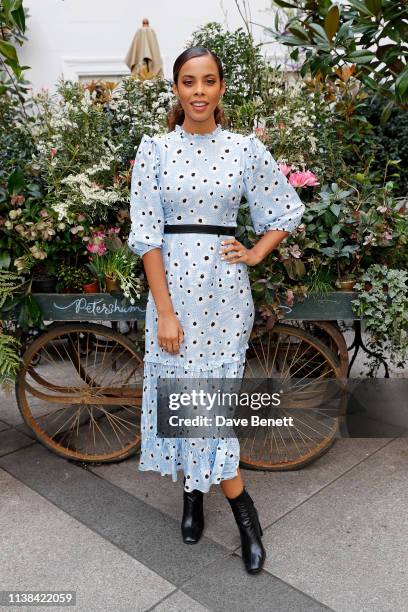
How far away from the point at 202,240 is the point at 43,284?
3.43 ft

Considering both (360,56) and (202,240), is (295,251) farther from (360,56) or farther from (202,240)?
(360,56)

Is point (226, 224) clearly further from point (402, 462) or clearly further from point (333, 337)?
point (402, 462)

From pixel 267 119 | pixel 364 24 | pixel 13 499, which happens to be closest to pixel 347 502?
pixel 13 499

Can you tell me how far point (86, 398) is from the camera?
2.99m

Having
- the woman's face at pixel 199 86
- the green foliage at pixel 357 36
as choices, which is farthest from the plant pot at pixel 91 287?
the green foliage at pixel 357 36

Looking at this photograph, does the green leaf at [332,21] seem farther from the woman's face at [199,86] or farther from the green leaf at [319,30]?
the woman's face at [199,86]

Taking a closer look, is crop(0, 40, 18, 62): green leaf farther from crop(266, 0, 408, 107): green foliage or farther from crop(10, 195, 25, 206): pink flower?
crop(266, 0, 408, 107): green foliage

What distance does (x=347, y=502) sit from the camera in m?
2.75

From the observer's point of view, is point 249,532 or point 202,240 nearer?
point 202,240

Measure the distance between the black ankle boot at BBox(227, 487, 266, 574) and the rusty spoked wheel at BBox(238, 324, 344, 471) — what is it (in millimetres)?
538

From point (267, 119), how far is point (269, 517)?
84.6 inches

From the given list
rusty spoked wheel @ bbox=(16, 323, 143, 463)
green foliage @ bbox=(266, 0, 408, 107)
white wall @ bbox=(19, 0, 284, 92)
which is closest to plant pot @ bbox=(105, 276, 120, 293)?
rusty spoked wheel @ bbox=(16, 323, 143, 463)

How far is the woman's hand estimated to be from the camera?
2.18m

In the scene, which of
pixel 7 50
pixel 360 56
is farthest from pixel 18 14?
pixel 360 56
